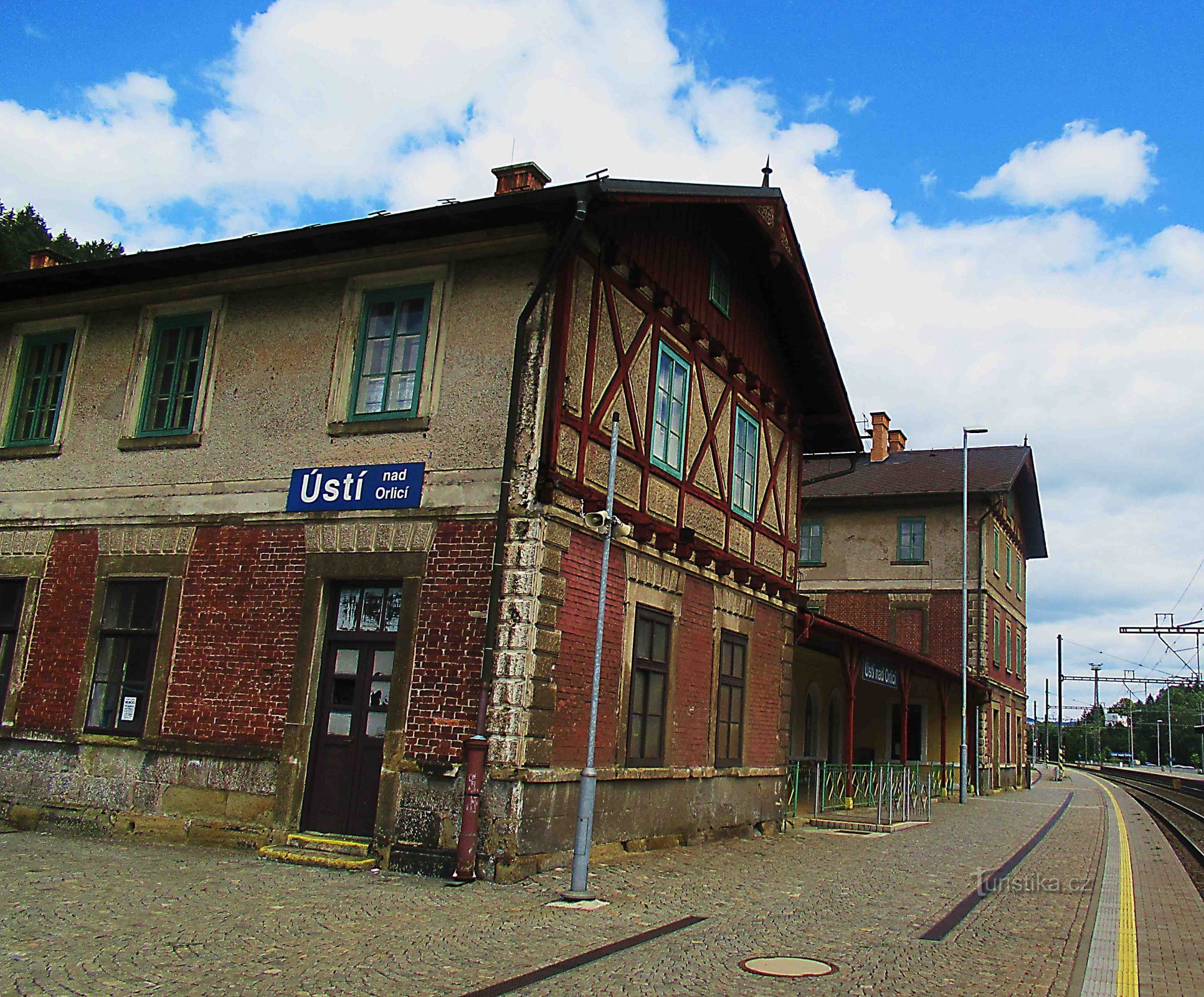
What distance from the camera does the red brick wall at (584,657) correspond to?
10320mm

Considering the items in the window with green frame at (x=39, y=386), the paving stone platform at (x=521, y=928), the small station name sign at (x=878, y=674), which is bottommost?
the paving stone platform at (x=521, y=928)

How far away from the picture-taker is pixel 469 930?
7.31 m

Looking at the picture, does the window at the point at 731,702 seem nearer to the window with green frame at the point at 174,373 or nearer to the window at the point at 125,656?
the window at the point at 125,656

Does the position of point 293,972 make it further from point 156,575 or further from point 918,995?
point 156,575

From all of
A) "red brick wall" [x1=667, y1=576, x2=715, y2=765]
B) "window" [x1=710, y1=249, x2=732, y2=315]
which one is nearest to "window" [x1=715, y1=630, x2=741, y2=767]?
"red brick wall" [x1=667, y1=576, x2=715, y2=765]

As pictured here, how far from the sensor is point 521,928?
7.51 metres

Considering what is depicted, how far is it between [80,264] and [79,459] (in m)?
2.22

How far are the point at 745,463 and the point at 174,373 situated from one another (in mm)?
7557

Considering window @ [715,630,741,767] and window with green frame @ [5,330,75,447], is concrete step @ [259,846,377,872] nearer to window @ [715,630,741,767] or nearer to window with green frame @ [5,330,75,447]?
window @ [715,630,741,767]

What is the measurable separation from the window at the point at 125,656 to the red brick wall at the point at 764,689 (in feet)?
25.0

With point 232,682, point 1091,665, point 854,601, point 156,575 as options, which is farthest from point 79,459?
point 1091,665

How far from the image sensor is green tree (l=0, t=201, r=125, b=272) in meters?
28.8

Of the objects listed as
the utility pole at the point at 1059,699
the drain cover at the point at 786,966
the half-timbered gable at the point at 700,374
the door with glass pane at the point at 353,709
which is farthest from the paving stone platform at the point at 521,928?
the utility pole at the point at 1059,699

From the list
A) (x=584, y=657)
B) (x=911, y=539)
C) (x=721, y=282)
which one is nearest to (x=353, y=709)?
(x=584, y=657)
